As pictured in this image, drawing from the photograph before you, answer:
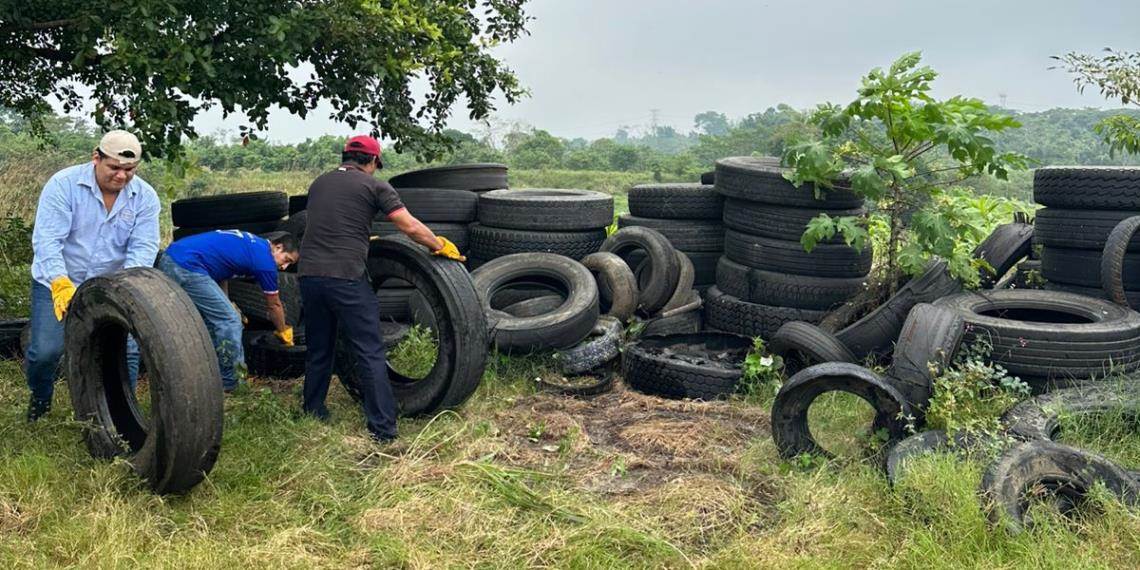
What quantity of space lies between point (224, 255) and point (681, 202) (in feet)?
14.9

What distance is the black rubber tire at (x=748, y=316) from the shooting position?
742 cm

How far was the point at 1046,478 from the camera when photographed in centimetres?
420

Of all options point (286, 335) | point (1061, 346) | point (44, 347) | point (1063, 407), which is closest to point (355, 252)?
point (286, 335)

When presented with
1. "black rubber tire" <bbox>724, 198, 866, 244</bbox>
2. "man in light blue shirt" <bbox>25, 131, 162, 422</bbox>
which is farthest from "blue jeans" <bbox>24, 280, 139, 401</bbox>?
"black rubber tire" <bbox>724, 198, 866, 244</bbox>

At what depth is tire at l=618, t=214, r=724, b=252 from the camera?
28.8 ft

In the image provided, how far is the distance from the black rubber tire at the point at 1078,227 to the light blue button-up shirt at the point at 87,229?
674cm

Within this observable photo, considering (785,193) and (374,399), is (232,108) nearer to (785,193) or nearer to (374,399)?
(374,399)

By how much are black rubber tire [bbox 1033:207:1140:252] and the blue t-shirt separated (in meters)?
6.16

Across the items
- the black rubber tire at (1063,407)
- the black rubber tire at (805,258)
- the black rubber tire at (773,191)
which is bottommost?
the black rubber tire at (1063,407)

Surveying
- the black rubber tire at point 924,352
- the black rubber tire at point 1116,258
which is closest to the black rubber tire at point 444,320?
the black rubber tire at point 924,352

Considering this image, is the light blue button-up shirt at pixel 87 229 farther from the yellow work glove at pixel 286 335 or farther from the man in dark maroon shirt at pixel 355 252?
the yellow work glove at pixel 286 335

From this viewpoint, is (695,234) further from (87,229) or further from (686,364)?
(87,229)

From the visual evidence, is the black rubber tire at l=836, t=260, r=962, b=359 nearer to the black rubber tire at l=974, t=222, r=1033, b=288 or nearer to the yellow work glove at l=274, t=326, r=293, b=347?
the black rubber tire at l=974, t=222, r=1033, b=288

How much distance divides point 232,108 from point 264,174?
843 inches
